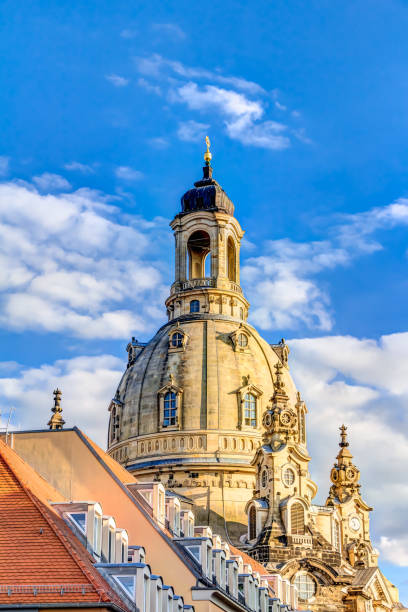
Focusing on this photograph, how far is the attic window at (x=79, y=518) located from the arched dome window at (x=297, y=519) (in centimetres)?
4572

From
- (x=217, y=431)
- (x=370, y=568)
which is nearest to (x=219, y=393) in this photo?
(x=217, y=431)

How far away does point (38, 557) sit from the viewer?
2333cm

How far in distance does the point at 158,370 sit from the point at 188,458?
804cm

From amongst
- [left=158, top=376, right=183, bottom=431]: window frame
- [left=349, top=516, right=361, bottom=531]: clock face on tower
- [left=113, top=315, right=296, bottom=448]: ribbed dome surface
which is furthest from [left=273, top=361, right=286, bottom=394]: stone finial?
[left=349, top=516, right=361, bottom=531]: clock face on tower

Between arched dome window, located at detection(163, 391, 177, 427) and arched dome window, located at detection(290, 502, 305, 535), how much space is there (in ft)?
45.6

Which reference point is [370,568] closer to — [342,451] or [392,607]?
[392,607]

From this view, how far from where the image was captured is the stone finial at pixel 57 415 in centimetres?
8506

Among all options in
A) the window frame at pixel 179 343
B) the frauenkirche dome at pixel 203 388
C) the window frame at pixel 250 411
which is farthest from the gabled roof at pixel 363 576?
the window frame at pixel 179 343

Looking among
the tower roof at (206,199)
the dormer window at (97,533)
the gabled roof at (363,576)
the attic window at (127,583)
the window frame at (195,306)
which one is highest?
the tower roof at (206,199)

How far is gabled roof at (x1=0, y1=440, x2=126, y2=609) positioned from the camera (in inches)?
875

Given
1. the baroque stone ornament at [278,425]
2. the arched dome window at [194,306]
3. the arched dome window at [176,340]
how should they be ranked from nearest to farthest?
1. the baroque stone ornament at [278,425]
2. the arched dome window at [176,340]
3. the arched dome window at [194,306]

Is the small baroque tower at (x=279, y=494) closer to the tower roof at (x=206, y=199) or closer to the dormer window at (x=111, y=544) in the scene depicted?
the tower roof at (x=206, y=199)

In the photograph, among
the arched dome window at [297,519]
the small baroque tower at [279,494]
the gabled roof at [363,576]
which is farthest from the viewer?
the arched dome window at [297,519]

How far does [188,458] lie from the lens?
8006cm
